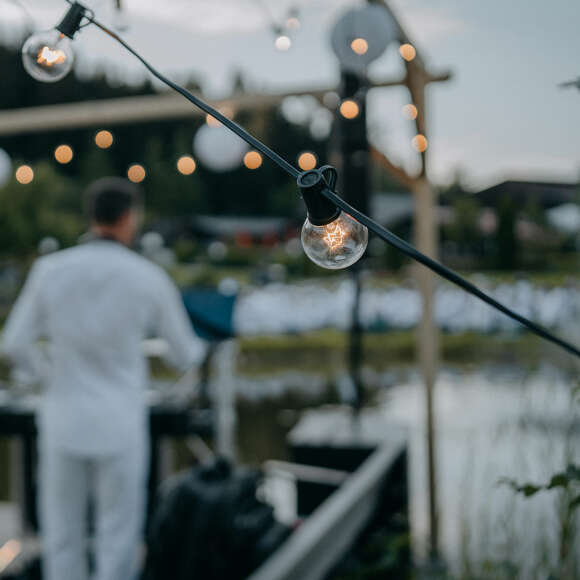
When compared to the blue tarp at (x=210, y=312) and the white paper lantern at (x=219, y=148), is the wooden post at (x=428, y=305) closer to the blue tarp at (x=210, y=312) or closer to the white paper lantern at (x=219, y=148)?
the blue tarp at (x=210, y=312)

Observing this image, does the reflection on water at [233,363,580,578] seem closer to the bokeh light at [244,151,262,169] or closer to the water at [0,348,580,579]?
the water at [0,348,580,579]

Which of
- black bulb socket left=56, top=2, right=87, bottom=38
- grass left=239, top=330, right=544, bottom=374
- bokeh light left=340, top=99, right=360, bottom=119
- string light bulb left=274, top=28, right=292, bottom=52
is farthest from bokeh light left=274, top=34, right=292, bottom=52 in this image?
grass left=239, top=330, right=544, bottom=374

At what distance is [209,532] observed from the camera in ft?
7.47

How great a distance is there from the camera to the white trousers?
227 cm

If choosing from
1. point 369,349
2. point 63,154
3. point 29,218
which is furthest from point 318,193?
point 29,218

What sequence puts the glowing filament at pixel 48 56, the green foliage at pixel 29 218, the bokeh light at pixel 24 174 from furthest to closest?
the green foliage at pixel 29 218 → the bokeh light at pixel 24 174 → the glowing filament at pixel 48 56

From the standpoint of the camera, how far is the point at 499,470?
244 cm

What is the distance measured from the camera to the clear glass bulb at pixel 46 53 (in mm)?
998

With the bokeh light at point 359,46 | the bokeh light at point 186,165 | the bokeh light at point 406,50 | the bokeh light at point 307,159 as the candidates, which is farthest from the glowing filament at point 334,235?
the bokeh light at point 186,165

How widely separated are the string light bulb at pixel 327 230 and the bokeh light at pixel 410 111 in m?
2.53

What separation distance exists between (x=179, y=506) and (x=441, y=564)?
3.79ft

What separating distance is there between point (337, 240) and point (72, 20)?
1.49ft

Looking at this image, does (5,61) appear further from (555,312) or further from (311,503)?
(311,503)

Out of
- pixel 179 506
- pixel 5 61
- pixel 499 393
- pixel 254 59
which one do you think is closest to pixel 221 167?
pixel 254 59
